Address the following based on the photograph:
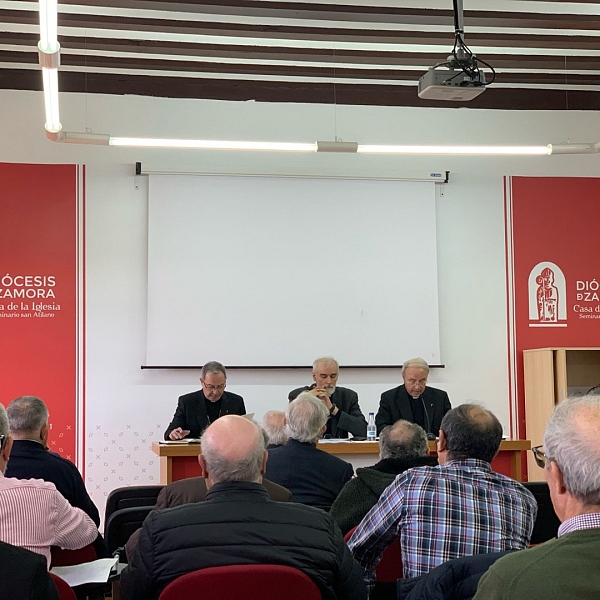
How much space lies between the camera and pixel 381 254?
7805 mm

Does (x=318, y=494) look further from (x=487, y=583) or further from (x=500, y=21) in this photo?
(x=500, y=21)

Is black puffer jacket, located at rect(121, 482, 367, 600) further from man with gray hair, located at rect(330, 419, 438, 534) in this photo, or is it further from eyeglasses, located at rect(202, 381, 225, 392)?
eyeglasses, located at rect(202, 381, 225, 392)

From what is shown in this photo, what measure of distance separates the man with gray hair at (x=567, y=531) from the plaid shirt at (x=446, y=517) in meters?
0.96

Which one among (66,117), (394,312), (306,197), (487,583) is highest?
(66,117)

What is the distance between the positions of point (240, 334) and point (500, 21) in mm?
3435

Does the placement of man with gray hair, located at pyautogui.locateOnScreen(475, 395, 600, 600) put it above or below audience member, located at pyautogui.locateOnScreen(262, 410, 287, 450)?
above

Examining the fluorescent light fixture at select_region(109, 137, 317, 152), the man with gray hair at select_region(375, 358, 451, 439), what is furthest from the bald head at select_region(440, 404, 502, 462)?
the fluorescent light fixture at select_region(109, 137, 317, 152)

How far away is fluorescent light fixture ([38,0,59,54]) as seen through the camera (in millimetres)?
4258

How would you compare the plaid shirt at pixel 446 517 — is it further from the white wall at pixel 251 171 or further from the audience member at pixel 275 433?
the white wall at pixel 251 171

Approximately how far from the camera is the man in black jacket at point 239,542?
7.20 feet

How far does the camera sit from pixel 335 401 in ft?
22.1

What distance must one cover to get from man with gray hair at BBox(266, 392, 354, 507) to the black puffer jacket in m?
1.46

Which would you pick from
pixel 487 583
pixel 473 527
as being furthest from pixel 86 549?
pixel 487 583

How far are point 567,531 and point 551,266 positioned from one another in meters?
6.85
